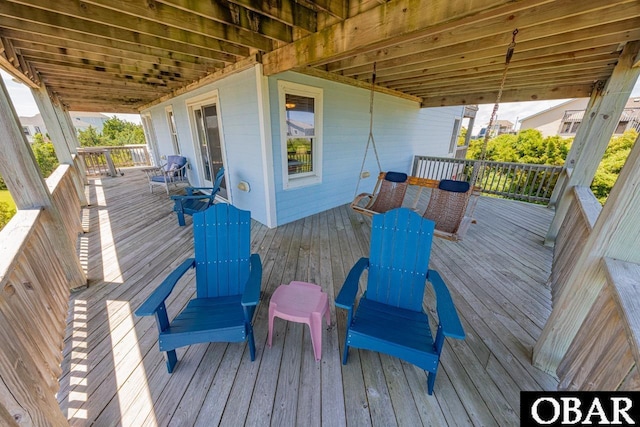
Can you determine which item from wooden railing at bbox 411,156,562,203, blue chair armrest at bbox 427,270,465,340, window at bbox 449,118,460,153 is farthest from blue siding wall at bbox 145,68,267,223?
window at bbox 449,118,460,153

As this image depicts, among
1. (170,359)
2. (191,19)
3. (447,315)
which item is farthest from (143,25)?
(447,315)

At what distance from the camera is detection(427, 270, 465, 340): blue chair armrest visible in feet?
3.86

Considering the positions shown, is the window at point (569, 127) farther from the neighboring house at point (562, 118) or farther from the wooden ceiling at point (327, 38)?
the wooden ceiling at point (327, 38)

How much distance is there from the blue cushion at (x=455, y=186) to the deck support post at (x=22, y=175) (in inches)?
175

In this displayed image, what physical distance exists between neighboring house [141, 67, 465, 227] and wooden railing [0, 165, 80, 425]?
235cm

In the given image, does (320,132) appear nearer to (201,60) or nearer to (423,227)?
(201,60)

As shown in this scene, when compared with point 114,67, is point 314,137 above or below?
below

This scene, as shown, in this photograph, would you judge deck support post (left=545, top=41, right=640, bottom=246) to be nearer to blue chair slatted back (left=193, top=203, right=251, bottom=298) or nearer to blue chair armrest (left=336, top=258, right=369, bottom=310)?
blue chair armrest (left=336, top=258, right=369, bottom=310)

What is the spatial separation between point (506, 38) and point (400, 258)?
8.75ft

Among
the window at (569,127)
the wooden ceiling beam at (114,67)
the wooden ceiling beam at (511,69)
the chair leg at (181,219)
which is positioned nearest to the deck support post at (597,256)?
the wooden ceiling beam at (511,69)

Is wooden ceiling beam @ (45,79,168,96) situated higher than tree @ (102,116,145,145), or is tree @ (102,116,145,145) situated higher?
wooden ceiling beam @ (45,79,168,96)

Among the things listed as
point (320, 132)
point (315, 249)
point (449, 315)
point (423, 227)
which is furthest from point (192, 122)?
point (449, 315)

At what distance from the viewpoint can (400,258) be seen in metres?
1.71

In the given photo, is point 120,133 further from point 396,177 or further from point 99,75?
point 396,177
